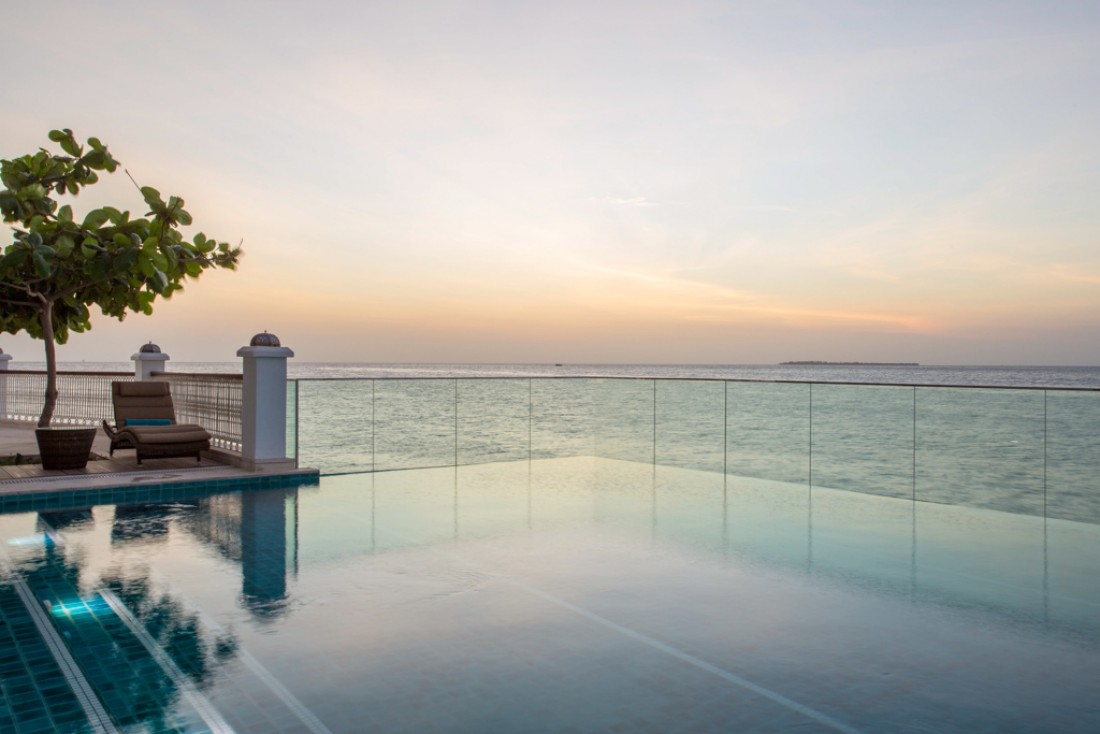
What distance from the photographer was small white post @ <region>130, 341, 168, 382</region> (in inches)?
440

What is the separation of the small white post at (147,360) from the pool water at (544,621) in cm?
544

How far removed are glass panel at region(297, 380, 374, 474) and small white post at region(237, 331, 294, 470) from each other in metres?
0.91

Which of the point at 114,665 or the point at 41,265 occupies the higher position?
the point at 41,265

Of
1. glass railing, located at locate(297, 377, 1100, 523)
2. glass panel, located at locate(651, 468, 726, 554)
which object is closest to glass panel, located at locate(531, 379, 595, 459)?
glass railing, located at locate(297, 377, 1100, 523)

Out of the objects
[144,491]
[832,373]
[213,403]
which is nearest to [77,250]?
[213,403]

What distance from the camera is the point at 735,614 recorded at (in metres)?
3.62

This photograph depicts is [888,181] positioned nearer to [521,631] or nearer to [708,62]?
[708,62]

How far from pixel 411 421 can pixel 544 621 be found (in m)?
10.0

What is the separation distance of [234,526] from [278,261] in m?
11.0

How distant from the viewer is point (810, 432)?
858 cm

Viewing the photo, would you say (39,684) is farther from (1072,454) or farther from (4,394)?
(4,394)

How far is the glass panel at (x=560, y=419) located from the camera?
10.6 meters

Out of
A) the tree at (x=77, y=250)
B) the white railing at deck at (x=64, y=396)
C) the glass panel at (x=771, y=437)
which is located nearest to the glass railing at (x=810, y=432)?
the glass panel at (x=771, y=437)

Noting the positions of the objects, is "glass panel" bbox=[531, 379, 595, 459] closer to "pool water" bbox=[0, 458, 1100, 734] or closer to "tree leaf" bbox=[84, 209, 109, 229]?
"pool water" bbox=[0, 458, 1100, 734]
